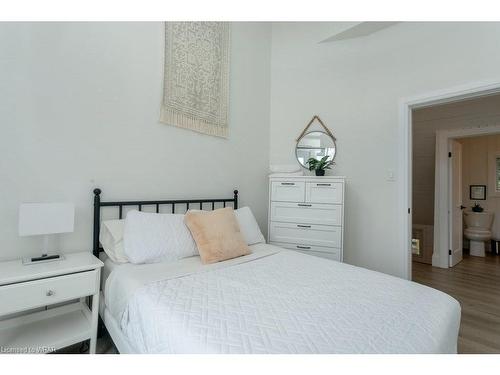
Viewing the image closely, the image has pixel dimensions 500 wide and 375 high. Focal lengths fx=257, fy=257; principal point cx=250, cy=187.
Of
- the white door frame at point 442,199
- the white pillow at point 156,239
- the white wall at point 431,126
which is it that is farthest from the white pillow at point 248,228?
the white wall at point 431,126

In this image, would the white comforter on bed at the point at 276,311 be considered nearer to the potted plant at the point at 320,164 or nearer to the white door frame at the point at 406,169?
the white door frame at the point at 406,169

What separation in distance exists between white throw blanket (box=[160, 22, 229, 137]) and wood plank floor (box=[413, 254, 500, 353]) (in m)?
2.70

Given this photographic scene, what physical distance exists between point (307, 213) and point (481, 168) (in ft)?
14.4

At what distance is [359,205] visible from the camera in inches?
107

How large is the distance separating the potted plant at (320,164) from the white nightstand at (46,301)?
83.1 inches

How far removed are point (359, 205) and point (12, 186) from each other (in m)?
2.87

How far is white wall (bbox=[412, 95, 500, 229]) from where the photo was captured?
11.2ft

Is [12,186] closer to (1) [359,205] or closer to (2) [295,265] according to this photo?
(2) [295,265]

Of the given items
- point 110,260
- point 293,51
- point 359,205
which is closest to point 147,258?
point 110,260

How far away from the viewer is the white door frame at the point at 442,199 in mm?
3609

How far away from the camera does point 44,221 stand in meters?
1.51

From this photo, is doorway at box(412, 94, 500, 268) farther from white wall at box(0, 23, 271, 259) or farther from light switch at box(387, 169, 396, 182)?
white wall at box(0, 23, 271, 259)

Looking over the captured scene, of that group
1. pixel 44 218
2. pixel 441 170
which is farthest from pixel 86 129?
pixel 441 170
